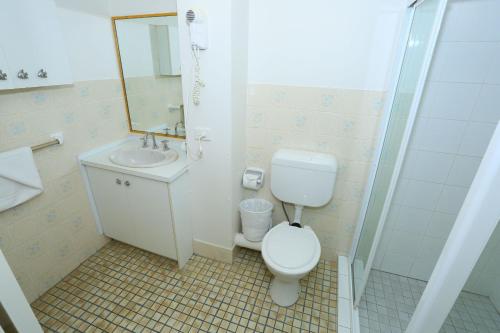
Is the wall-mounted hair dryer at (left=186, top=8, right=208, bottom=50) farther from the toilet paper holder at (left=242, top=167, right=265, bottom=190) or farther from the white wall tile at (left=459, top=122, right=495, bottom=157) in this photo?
the white wall tile at (left=459, top=122, right=495, bottom=157)

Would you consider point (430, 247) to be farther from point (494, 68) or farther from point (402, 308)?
point (494, 68)

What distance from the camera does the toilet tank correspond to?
1577 millimetres

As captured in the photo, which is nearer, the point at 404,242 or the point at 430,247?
the point at 430,247

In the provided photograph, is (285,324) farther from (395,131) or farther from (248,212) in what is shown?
(395,131)

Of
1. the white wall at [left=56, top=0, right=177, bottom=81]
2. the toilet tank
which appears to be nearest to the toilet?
the toilet tank

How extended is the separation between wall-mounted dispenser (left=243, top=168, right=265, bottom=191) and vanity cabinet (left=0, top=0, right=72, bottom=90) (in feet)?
4.43

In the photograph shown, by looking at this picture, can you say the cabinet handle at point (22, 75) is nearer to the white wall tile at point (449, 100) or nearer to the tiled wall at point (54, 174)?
the tiled wall at point (54, 174)

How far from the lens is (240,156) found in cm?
177

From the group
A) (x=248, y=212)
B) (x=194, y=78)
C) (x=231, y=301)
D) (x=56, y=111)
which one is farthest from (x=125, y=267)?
(x=194, y=78)

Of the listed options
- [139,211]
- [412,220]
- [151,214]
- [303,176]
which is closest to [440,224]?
[412,220]

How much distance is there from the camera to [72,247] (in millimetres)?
1813

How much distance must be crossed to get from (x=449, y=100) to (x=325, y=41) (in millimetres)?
754

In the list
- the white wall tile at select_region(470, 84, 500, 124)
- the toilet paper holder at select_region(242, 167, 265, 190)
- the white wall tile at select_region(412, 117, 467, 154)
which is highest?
the white wall tile at select_region(470, 84, 500, 124)

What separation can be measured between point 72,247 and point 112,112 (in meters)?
1.08
